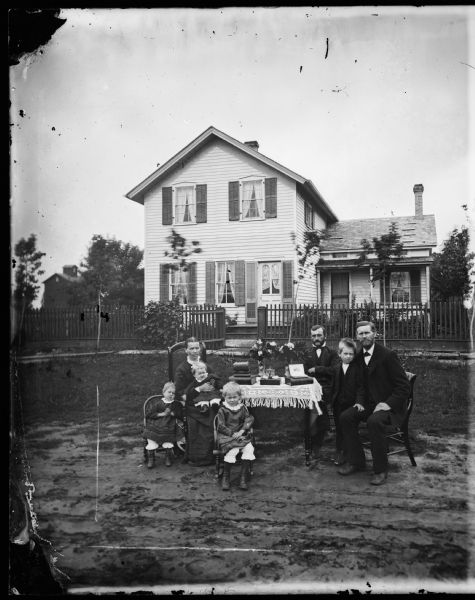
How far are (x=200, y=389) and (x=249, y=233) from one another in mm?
2001

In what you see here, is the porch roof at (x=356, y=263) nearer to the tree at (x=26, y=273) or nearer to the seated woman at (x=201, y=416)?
the seated woman at (x=201, y=416)

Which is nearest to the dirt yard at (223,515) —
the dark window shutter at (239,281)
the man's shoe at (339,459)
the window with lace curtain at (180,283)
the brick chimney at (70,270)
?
the man's shoe at (339,459)

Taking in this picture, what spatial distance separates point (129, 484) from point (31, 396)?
1.32 m

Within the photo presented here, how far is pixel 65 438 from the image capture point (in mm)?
4285

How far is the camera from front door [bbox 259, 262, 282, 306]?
4704 millimetres

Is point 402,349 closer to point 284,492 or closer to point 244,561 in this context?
point 284,492

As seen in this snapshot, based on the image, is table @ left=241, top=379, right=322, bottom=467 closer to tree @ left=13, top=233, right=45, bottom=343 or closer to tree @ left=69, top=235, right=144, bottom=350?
tree @ left=69, top=235, right=144, bottom=350

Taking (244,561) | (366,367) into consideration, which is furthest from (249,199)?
(244,561)

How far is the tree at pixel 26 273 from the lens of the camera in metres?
3.62

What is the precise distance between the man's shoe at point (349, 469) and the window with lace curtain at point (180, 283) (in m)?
2.52

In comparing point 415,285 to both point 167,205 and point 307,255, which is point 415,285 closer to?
point 307,255

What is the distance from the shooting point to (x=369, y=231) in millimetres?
5141

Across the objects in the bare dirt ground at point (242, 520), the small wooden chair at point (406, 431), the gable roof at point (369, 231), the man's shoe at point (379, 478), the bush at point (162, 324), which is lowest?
the bare dirt ground at point (242, 520)

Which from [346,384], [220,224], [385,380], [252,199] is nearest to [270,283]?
[220,224]
